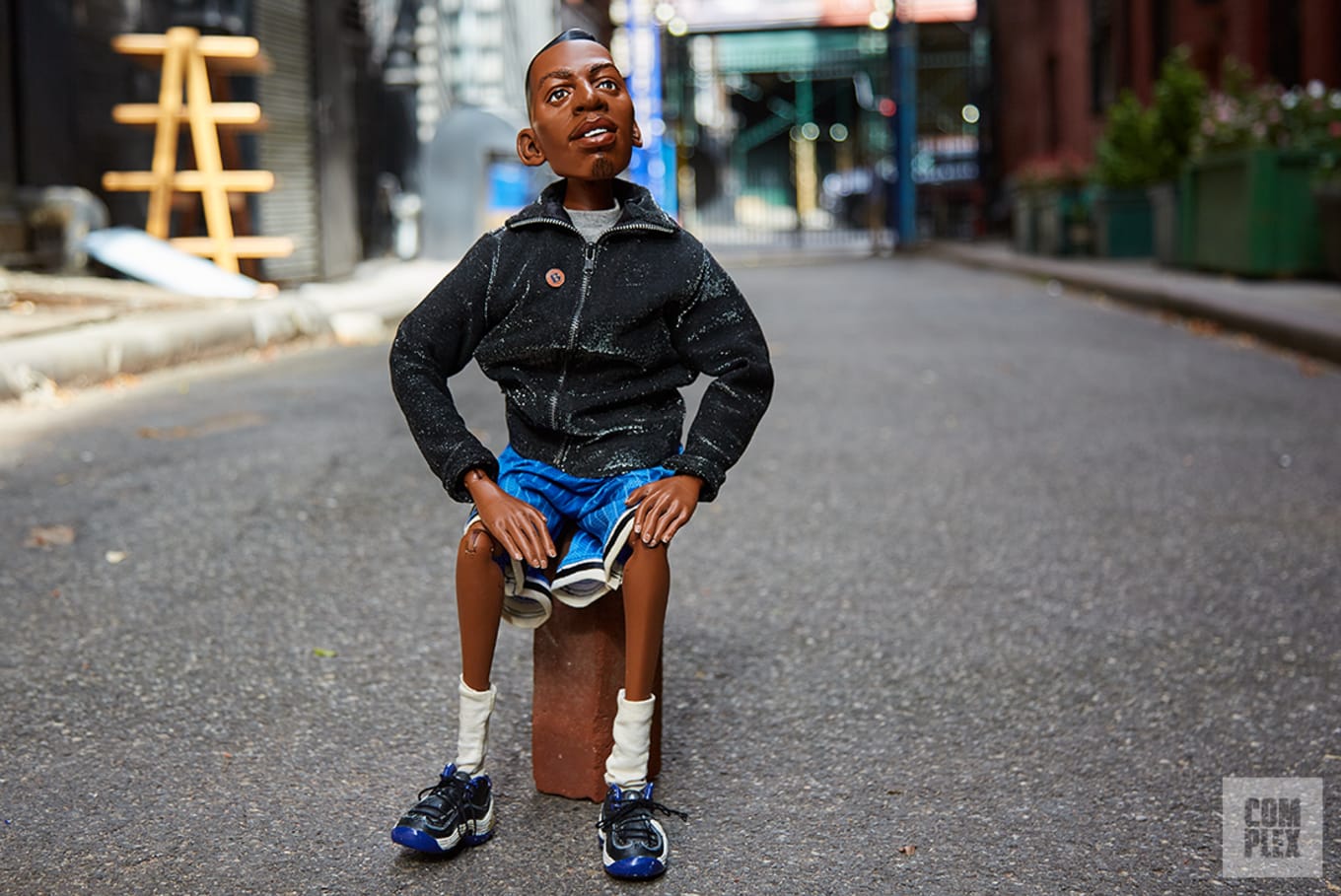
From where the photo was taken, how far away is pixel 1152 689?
304cm

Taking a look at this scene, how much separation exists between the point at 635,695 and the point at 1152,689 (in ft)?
4.02

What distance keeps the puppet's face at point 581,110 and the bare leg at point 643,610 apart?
1.85 ft

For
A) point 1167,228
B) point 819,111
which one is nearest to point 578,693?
point 1167,228

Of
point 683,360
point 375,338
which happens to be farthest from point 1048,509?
point 375,338

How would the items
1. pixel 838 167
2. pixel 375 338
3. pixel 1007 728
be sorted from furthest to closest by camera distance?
pixel 838 167
pixel 375 338
pixel 1007 728

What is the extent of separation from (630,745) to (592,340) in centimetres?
59

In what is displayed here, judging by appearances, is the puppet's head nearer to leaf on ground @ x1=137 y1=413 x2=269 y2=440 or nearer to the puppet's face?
the puppet's face

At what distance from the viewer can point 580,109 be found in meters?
2.30

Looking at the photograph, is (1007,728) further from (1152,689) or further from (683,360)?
(683,360)

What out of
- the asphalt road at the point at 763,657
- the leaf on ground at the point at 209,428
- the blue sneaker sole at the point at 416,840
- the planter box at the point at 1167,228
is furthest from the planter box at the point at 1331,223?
the blue sneaker sole at the point at 416,840

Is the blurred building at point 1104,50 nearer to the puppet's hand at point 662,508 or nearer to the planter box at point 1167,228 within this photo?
the planter box at point 1167,228

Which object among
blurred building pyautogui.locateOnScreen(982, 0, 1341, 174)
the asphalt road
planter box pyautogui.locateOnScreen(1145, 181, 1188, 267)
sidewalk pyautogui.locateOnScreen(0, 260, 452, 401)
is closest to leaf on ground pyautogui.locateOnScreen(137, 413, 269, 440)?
the asphalt road

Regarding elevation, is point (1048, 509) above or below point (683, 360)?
below
